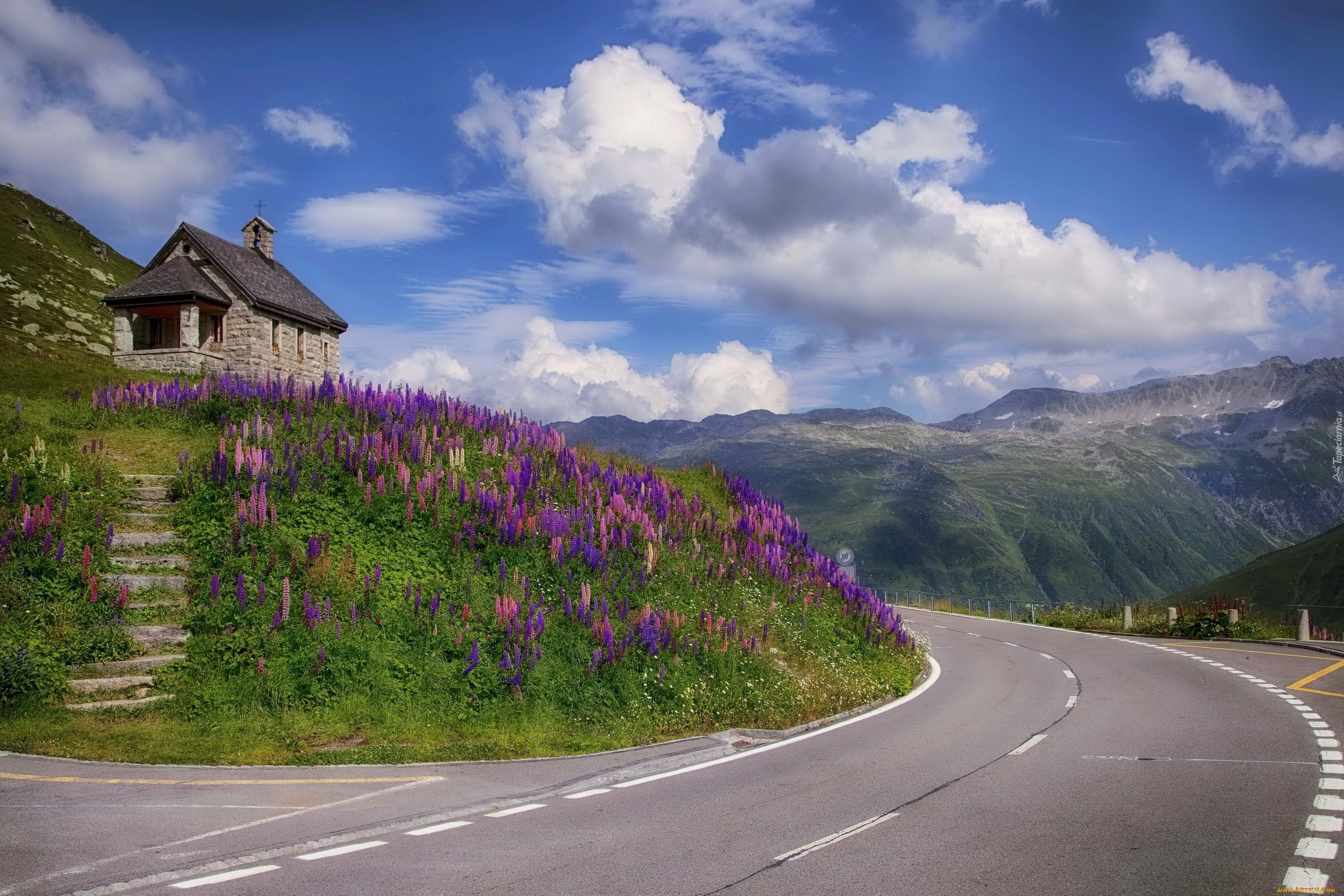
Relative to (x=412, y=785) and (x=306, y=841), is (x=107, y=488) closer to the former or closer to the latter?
(x=412, y=785)

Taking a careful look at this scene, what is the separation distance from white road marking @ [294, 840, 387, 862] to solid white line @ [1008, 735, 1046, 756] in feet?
26.2

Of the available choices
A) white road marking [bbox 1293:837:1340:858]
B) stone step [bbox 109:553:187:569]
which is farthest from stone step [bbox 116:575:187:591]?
white road marking [bbox 1293:837:1340:858]

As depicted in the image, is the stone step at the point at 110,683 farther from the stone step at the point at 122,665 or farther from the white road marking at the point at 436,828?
the white road marking at the point at 436,828

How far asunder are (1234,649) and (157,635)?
2728 cm

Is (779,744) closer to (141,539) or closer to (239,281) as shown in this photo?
(141,539)

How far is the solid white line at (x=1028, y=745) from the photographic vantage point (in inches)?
478

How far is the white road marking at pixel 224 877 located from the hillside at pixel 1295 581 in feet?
598

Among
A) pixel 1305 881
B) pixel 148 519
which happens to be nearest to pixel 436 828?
pixel 1305 881

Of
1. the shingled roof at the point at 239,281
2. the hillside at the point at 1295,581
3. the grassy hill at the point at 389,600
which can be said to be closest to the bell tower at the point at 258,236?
the shingled roof at the point at 239,281

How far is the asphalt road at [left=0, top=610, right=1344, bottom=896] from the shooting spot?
6.96 meters

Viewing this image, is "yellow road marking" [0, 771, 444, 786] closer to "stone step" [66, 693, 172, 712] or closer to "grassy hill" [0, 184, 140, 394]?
"stone step" [66, 693, 172, 712]

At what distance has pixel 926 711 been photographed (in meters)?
16.0

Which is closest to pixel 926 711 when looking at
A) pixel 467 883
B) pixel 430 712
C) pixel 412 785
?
pixel 430 712

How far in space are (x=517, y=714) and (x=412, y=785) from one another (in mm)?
3053
